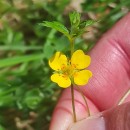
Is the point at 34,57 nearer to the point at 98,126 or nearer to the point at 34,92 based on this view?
the point at 34,92

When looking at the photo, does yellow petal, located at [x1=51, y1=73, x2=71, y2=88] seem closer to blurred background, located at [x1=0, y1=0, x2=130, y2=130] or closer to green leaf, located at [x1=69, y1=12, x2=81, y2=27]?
green leaf, located at [x1=69, y1=12, x2=81, y2=27]

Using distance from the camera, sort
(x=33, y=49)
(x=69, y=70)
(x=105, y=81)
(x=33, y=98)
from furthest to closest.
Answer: (x=33, y=49) → (x=33, y=98) → (x=105, y=81) → (x=69, y=70)

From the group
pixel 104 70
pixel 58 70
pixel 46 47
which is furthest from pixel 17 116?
pixel 58 70

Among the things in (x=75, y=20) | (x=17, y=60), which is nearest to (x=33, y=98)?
(x=17, y=60)

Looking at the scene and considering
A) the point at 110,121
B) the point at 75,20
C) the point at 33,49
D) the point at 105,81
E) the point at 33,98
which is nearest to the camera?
the point at 75,20

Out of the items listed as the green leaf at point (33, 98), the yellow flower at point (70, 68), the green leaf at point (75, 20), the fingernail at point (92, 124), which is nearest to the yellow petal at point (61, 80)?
the yellow flower at point (70, 68)

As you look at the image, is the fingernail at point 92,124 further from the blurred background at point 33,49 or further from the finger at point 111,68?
the blurred background at point 33,49

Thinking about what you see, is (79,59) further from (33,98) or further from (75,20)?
(33,98)
